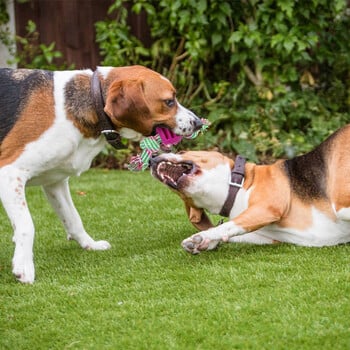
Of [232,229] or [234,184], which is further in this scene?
[234,184]

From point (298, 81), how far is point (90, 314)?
634 cm

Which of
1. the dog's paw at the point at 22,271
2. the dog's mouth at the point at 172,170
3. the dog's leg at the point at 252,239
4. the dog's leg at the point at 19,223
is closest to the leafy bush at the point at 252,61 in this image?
the dog's leg at the point at 252,239

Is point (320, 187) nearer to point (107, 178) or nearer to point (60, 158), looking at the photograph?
point (60, 158)

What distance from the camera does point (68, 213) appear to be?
534 centimetres

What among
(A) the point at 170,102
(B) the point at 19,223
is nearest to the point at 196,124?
(A) the point at 170,102

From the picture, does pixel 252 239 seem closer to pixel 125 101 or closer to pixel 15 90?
pixel 125 101

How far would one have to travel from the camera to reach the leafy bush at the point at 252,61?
8.86 metres

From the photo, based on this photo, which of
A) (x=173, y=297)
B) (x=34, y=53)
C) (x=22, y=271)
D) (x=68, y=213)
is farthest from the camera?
(x=34, y=53)

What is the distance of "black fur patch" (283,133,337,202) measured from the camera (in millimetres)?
4836

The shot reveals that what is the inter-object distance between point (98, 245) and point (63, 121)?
42.0 inches

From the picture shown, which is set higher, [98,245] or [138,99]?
[138,99]

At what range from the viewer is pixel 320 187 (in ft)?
15.9

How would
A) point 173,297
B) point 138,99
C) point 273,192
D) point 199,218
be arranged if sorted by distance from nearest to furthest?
point 173,297
point 138,99
point 273,192
point 199,218

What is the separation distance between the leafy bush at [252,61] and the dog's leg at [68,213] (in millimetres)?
3693
